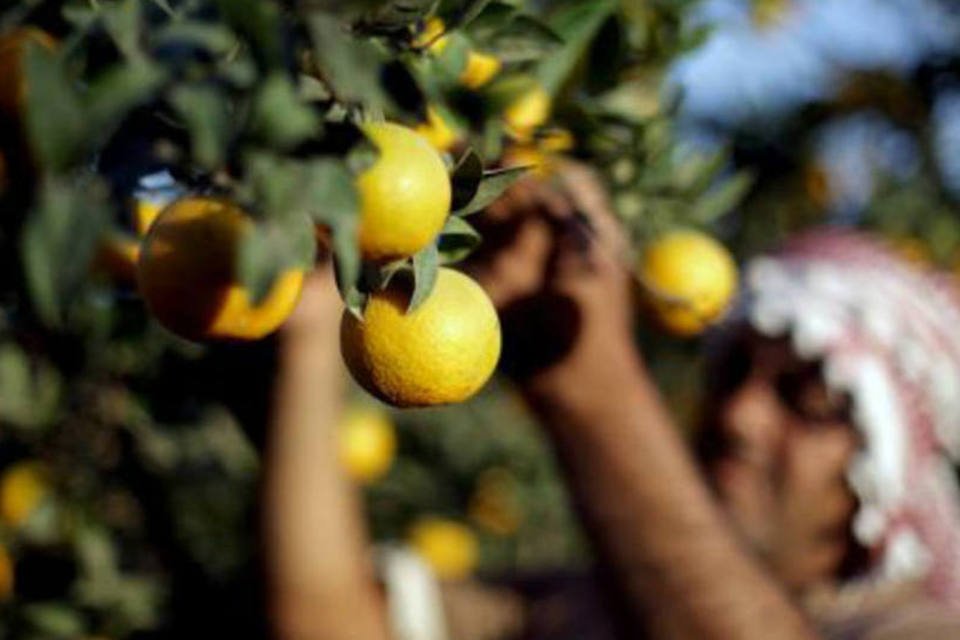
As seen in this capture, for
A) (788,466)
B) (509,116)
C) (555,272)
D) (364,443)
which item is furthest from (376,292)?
(364,443)

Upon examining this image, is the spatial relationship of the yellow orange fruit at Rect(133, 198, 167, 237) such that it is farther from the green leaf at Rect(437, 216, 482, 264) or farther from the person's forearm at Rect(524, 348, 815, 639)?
the person's forearm at Rect(524, 348, 815, 639)

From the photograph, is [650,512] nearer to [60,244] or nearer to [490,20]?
[490,20]

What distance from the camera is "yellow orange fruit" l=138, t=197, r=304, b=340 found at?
53 centimetres

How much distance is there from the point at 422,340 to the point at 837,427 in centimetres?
134

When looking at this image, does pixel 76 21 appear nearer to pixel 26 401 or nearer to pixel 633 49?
pixel 633 49

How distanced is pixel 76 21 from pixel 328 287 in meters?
0.92

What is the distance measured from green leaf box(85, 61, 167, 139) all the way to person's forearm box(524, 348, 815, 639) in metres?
0.87

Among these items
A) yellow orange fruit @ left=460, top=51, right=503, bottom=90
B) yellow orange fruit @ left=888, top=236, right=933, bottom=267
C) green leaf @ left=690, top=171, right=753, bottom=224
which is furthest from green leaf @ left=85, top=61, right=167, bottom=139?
yellow orange fruit @ left=888, top=236, right=933, bottom=267

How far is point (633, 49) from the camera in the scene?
94 centimetres

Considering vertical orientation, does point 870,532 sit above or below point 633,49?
below

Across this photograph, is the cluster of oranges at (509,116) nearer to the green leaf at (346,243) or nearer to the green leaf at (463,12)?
the green leaf at (463,12)

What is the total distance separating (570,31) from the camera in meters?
0.81

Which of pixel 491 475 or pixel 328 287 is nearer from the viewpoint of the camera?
pixel 328 287

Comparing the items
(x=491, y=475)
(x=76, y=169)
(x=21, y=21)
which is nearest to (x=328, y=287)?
(x=21, y=21)
